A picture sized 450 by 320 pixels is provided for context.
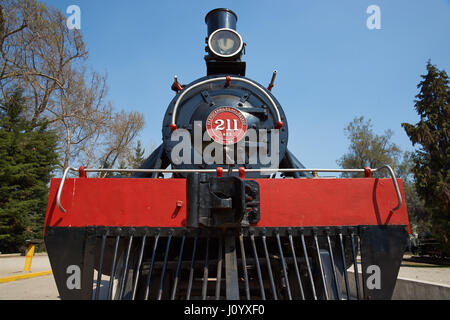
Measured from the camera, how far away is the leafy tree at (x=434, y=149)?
14297 millimetres

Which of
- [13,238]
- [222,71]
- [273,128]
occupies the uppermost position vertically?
[222,71]

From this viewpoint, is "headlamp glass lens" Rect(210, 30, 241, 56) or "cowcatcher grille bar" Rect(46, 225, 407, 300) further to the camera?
"headlamp glass lens" Rect(210, 30, 241, 56)

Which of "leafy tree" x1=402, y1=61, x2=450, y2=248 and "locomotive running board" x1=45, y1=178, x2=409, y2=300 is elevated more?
"leafy tree" x1=402, y1=61, x2=450, y2=248

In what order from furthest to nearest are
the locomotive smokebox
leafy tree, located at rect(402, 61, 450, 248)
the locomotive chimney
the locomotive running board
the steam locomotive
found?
leafy tree, located at rect(402, 61, 450, 248) → the locomotive smokebox → the locomotive chimney → the locomotive running board → the steam locomotive

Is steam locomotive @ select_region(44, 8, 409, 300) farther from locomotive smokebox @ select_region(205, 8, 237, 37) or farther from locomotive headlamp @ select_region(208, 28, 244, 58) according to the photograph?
locomotive smokebox @ select_region(205, 8, 237, 37)

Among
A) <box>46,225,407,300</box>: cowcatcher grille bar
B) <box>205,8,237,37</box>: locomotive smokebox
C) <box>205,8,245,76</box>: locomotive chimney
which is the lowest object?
<box>46,225,407,300</box>: cowcatcher grille bar

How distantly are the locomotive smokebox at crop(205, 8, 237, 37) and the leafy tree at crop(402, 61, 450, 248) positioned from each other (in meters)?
14.1

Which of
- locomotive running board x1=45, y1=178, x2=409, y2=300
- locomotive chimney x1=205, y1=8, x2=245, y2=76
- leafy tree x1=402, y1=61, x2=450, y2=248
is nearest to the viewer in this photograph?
locomotive running board x1=45, y1=178, x2=409, y2=300

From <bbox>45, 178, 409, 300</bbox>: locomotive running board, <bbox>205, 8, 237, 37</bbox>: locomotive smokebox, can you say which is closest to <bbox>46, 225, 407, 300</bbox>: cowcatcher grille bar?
<bbox>45, 178, 409, 300</bbox>: locomotive running board

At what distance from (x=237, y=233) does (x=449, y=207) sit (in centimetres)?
1561

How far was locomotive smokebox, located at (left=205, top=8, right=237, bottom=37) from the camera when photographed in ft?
15.7
